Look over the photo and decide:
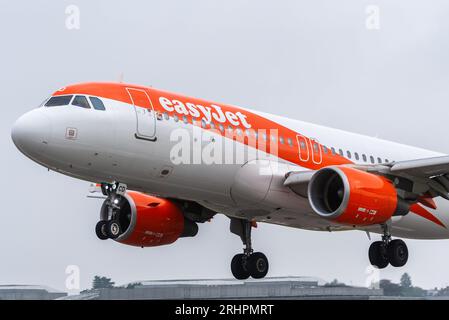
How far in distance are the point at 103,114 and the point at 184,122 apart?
2638 millimetres

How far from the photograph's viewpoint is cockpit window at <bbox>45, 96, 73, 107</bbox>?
93.7 ft

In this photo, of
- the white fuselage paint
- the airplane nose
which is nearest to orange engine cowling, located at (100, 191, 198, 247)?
the white fuselage paint

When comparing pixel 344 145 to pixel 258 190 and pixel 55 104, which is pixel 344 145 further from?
pixel 55 104

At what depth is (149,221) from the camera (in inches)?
1358

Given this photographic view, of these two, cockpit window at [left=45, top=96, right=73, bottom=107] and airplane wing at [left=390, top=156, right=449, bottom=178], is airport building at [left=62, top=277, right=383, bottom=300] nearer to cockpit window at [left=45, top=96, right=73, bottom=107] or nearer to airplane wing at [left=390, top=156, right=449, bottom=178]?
airplane wing at [left=390, top=156, right=449, bottom=178]

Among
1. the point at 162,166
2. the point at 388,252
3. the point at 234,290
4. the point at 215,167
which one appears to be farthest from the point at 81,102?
the point at 234,290

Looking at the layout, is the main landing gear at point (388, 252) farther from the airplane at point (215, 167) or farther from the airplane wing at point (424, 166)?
the airplane wing at point (424, 166)

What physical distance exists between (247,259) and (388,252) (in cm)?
561

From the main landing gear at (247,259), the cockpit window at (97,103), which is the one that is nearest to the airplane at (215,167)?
the cockpit window at (97,103)

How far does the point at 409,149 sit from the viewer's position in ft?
123

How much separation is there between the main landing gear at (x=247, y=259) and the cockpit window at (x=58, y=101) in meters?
10.1

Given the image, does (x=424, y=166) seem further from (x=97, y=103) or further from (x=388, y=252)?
(x=97, y=103)
